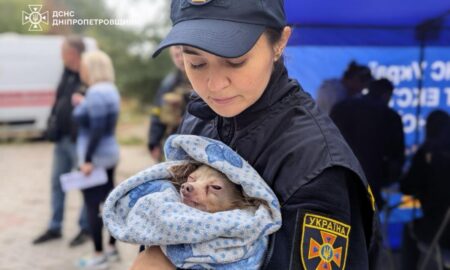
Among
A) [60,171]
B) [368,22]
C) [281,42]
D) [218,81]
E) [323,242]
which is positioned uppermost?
[368,22]

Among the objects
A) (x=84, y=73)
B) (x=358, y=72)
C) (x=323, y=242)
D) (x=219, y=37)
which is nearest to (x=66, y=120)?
(x=84, y=73)

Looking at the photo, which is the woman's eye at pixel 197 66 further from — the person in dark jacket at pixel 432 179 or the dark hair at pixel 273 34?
the person in dark jacket at pixel 432 179

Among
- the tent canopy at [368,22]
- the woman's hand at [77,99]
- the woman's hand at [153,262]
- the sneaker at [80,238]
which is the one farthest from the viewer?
the sneaker at [80,238]

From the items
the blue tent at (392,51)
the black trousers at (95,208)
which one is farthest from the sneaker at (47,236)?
the blue tent at (392,51)

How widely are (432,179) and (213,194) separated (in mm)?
2533

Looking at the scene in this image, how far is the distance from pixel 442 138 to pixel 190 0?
2.62 meters

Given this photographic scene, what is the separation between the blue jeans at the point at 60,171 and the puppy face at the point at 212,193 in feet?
12.2

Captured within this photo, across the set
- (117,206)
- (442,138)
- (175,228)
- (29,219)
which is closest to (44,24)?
(117,206)

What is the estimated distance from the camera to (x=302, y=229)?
115cm

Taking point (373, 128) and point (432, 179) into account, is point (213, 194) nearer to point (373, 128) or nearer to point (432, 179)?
point (373, 128)

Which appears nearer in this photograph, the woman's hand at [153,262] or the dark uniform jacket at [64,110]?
the woman's hand at [153,262]

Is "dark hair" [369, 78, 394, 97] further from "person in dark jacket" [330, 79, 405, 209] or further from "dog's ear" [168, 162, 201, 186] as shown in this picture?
"dog's ear" [168, 162, 201, 186]

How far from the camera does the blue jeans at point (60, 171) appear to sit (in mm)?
4805

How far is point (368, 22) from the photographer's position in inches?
129
